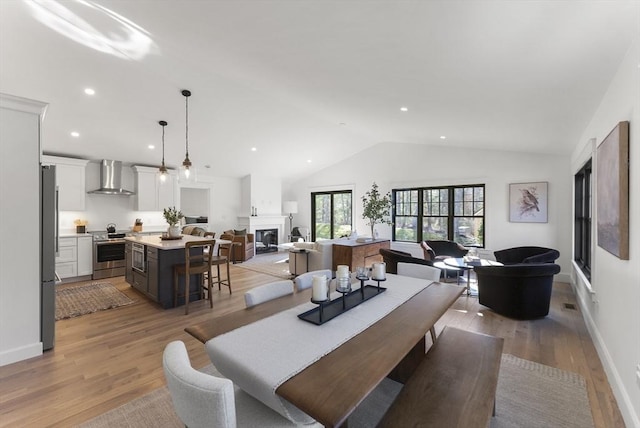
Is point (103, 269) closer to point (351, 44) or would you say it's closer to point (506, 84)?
point (351, 44)

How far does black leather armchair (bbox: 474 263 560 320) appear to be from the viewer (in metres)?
3.49

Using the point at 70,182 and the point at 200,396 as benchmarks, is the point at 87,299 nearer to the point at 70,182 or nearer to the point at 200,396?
the point at 70,182

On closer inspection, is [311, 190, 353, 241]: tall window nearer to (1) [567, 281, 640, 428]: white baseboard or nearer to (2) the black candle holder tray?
(1) [567, 281, 640, 428]: white baseboard

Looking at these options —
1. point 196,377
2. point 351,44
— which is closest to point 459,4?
point 351,44

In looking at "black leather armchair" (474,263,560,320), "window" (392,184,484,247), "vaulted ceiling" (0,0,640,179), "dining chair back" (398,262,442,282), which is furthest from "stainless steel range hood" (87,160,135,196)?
"black leather armchair" (474,263,560,320)

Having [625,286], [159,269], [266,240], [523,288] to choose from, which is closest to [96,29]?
[159,269]

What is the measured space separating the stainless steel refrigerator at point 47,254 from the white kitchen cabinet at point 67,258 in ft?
10.4

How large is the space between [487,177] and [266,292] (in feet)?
19.0

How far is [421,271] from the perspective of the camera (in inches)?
116

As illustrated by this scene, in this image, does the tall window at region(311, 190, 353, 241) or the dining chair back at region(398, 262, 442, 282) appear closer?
the dining chair back at region(398, 262, 442, 282)

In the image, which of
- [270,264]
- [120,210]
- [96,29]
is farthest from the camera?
[270,264]

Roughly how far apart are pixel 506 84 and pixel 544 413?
8.30 feet

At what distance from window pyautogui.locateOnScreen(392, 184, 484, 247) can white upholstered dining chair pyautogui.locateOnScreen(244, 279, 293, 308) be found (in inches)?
217

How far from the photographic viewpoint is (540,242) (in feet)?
18.2
